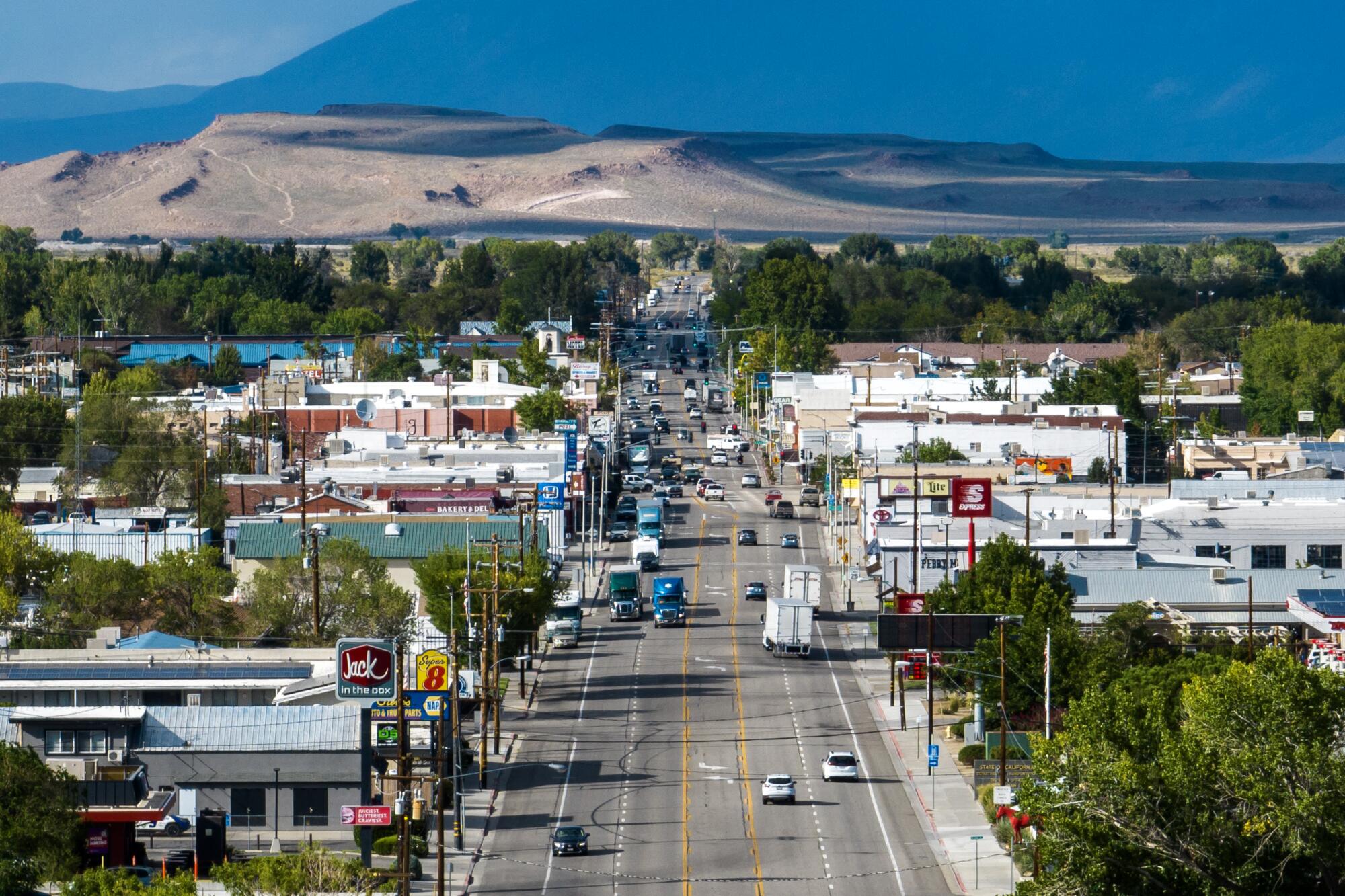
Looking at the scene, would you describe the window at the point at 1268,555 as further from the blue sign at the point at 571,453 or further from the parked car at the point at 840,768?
the parked car at the point at 840,768

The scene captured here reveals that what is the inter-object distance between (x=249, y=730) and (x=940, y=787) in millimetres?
20425

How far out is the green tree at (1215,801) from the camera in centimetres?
4341

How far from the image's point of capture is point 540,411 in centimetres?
16238

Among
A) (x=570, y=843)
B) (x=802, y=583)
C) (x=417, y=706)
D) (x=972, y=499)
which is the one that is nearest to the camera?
(x=570, y=843)

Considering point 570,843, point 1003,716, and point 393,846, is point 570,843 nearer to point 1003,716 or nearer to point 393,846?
point 393,846

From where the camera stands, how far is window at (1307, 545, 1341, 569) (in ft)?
339

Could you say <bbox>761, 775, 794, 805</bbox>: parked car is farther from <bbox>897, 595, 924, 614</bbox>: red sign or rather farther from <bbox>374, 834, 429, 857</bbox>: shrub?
<bbox>897, 595, 924, 614</bbox>: red sign

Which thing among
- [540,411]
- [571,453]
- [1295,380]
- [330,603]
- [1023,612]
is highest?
[1295,380]

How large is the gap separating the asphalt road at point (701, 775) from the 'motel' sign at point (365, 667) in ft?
18.5

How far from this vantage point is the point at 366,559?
8612 cm

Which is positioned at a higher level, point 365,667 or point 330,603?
point 365,667

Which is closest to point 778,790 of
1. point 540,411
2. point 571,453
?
point 571,453

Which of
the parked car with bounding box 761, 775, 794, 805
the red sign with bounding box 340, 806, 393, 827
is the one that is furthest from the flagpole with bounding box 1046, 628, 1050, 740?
the red sign with bounding box 340, 806, 393, 827

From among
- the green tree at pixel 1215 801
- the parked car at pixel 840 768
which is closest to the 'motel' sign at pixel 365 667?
the green tree at pixel 1215 801
